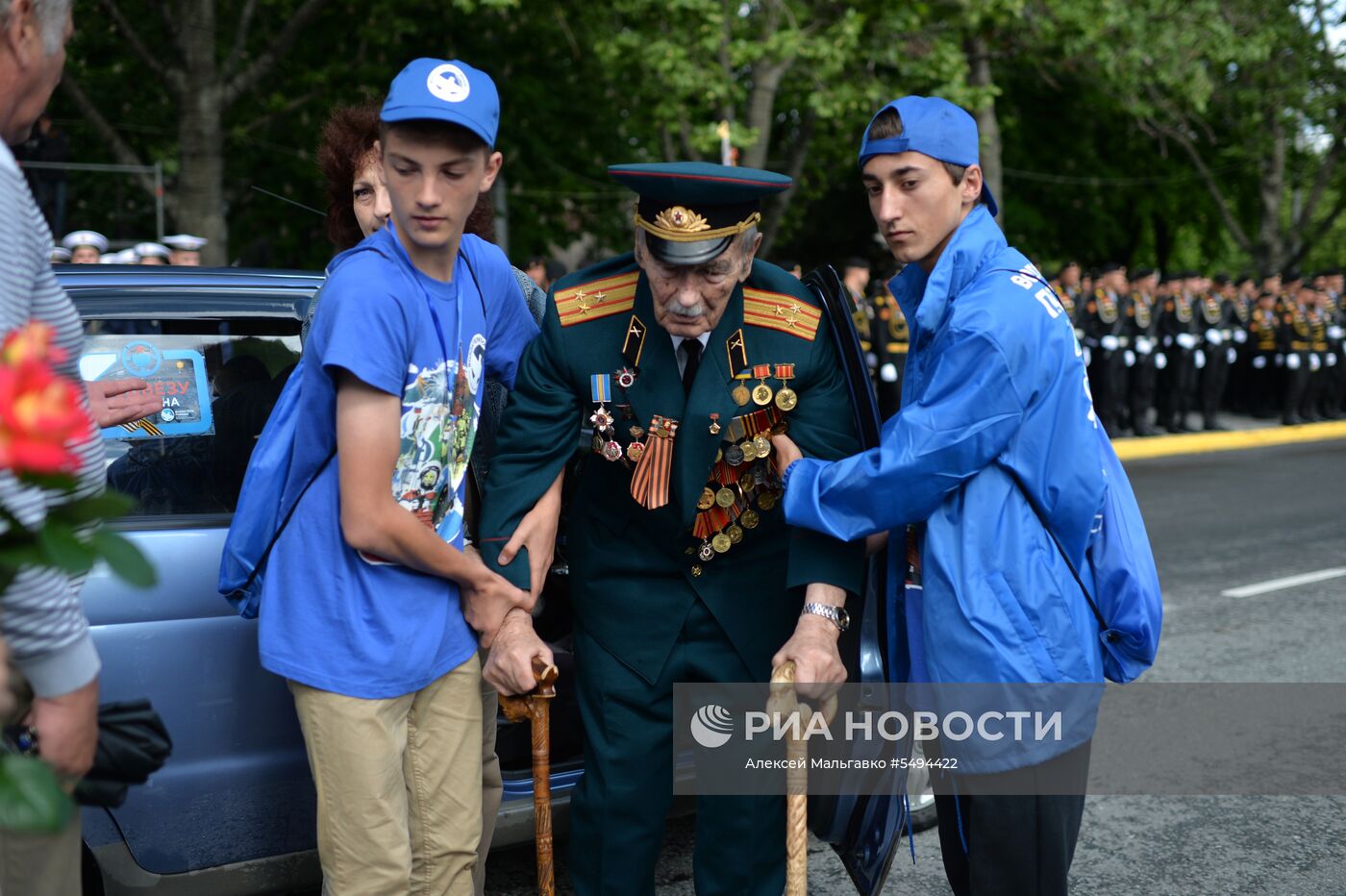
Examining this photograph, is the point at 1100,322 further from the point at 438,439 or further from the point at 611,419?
the point at 438,439

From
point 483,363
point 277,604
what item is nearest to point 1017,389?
point 483,363

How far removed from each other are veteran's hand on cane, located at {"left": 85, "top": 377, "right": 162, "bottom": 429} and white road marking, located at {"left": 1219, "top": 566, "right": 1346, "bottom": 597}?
20.3ft

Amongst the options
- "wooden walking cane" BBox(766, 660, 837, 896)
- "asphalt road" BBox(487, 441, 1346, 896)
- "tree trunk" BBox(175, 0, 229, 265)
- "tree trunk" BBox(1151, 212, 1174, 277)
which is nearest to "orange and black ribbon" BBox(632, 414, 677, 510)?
"wooden walking cane" BBox(766, 660, 837, 896)

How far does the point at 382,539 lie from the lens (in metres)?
2.34

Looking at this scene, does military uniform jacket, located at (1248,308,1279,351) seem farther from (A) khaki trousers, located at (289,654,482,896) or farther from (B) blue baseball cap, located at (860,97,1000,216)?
(A) khaki trousers, located at (289,654,482,896)

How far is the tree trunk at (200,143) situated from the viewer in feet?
38.6

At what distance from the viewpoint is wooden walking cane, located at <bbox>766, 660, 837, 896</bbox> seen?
2.66m

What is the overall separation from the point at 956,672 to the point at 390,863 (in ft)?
3.63

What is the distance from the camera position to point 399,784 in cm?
250

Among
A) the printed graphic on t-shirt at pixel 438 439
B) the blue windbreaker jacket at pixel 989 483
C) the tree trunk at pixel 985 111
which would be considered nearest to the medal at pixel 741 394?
the blue windbreaker jacket at pixel 989 483

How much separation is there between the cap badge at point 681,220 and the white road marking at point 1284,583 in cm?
555

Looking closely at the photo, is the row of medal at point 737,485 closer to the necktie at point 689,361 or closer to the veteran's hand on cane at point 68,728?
the necktie at point 689,361

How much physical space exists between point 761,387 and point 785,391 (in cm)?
5

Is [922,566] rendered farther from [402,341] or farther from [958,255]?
[402,341]
